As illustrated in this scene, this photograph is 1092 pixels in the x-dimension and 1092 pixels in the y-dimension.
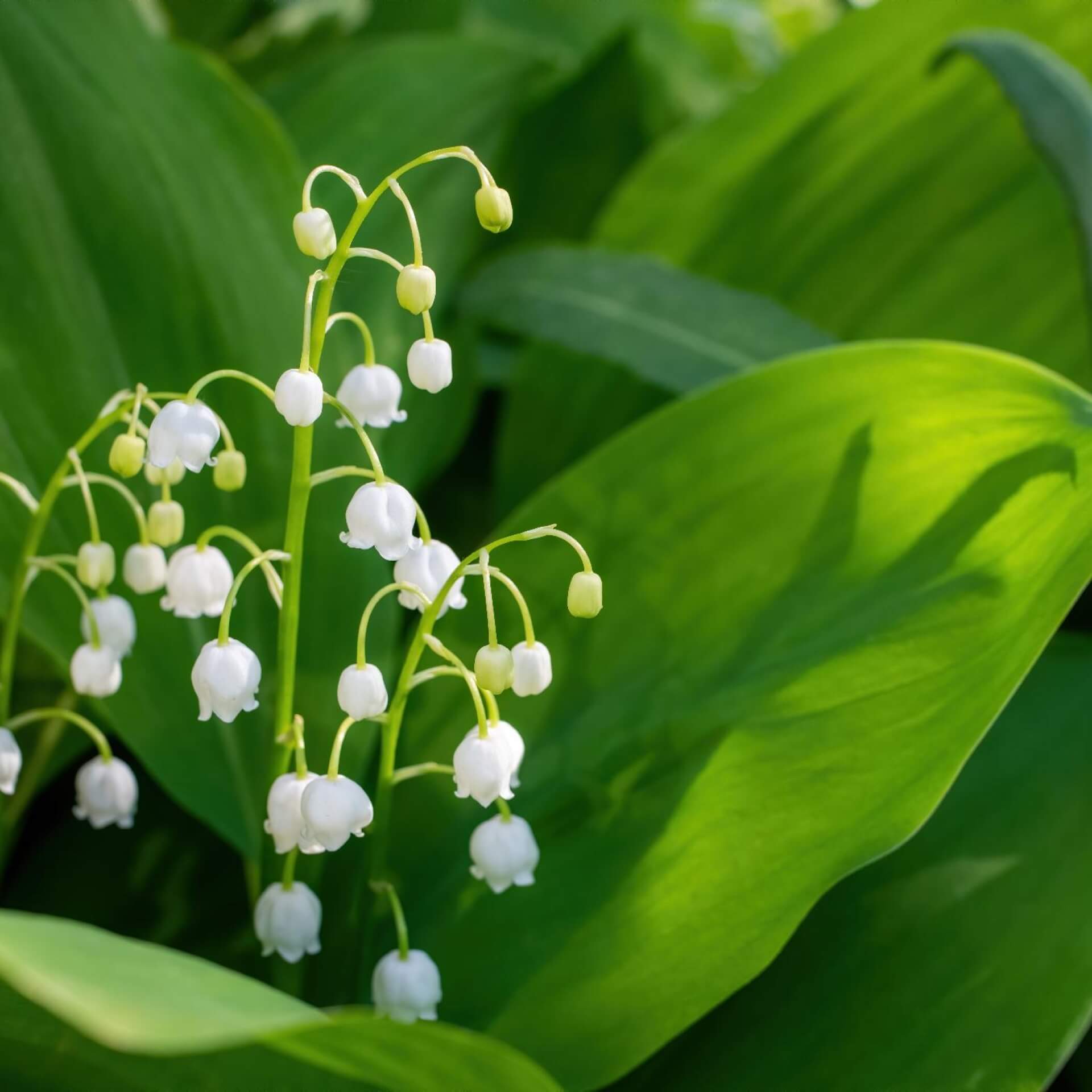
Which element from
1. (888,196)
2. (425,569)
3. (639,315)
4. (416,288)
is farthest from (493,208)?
(888,196)

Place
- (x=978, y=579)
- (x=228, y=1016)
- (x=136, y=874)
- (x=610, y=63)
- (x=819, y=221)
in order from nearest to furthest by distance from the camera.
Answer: (x=228, y=1016), (x=978, y=579), (x=136, y=874), (x=819, y=221), (x=610, y=63)

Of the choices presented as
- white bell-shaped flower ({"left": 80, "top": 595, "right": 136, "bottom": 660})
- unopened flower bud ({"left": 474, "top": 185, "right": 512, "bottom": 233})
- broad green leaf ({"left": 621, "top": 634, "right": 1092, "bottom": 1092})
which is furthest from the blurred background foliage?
unopened flower bud ({"left": 474, "top": 185, "right": 512, "bottom": 233})

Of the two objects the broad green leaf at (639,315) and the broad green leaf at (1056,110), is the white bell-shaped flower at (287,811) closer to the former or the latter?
the broad green leaf at (639,315)

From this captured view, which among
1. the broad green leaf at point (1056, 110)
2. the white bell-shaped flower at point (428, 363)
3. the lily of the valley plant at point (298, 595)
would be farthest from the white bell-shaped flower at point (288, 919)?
the broad green leaf at point (1056, 110)

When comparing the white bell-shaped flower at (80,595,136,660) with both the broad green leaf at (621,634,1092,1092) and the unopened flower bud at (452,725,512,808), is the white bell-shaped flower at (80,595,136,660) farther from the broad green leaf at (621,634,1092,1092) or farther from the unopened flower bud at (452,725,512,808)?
the broad green leaf at (621,634,1092,1092)

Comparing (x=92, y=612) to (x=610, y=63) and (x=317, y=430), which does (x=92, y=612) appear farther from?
(x=610, y=63)

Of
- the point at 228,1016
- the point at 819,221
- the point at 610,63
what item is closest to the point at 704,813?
the point at 228,1016
